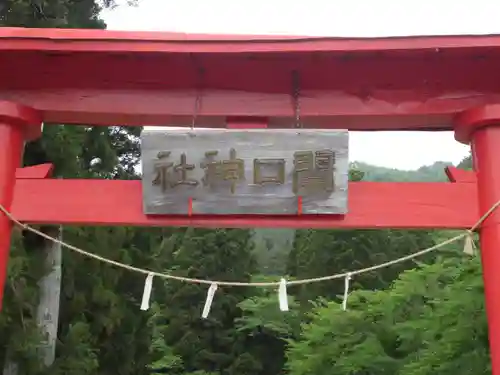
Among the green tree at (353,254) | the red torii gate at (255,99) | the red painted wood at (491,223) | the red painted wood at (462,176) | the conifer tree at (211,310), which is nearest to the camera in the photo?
the red painted wood at (491,223)

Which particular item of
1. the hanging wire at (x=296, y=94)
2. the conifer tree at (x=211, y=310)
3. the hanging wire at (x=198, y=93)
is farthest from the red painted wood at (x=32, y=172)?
the conifer tree at (x=211, y=310)

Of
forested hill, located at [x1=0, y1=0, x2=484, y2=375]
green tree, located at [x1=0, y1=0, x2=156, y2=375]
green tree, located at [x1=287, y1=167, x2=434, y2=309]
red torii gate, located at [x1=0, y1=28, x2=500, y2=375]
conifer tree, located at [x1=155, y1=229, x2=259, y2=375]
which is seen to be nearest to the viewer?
red torii gate, located at [x1=0, y1=28, x2=500, y2=375]

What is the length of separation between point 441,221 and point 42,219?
7.34 ft

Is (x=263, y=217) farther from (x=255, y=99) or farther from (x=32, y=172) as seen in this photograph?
(x=32, y=172)

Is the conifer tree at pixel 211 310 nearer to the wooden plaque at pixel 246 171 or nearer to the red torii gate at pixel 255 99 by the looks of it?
the red torii gate at pixel 255 99

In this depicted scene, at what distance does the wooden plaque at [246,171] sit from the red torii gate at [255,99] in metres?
0.09

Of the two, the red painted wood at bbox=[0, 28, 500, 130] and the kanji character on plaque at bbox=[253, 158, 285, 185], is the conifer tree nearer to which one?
the red painted wood at bbox=[0, 28, 500, 130]

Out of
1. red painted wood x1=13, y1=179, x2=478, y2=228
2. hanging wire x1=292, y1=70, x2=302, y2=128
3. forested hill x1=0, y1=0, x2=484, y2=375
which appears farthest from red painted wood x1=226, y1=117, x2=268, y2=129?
forested hill x1=0, y1=0, x2=484, y2=375

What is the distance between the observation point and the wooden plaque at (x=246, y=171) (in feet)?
11.0

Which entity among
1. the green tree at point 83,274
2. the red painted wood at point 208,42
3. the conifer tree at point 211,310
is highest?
the red painted wood at point 208,42

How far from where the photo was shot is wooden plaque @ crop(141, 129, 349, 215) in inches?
132

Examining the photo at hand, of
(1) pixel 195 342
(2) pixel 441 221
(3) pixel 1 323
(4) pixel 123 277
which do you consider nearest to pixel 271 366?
(1) pixel 195 342

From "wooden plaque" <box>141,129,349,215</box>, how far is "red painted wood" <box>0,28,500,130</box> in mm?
269

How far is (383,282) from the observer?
19.8 metres
